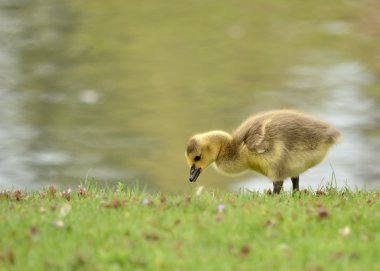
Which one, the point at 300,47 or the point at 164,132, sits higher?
the point at 300,47

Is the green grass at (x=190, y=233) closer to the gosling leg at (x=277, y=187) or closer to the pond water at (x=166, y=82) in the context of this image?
the gosling leg at (x=277, y=187)

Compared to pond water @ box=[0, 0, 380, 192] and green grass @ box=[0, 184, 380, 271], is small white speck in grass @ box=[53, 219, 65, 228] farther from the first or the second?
pond water @ box=[0, 0, 380, 192]

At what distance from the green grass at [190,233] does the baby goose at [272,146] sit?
0.56m

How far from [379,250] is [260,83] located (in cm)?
1223

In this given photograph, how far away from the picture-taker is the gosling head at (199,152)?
795 centimetres

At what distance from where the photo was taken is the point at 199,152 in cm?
797

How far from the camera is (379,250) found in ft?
18.9

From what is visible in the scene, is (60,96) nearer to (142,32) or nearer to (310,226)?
(142,32)

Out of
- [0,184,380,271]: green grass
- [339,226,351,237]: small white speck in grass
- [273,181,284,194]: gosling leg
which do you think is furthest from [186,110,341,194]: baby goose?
[339,226,351,237]: small white speck in grass

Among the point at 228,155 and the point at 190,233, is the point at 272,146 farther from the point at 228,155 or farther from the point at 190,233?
the point at 190,233

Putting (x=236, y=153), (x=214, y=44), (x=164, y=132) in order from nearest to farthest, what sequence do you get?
(x=236, y=153) → (x=164, y=132) → (x=214, y=44)

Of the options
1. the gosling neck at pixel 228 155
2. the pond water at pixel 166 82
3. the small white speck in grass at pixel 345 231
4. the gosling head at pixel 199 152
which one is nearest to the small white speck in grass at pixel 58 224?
the small white speck in grass at pixel 345 231

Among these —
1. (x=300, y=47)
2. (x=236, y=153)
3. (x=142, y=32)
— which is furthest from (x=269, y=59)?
(x=236, y=153)

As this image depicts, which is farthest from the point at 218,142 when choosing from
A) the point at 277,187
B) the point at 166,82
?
the point at 166,82
